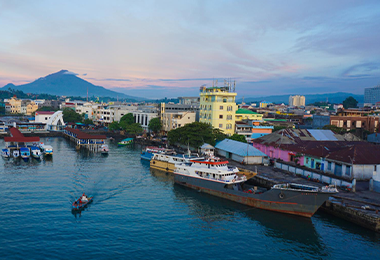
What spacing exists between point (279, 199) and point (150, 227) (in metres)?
11.6

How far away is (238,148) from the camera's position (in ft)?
146

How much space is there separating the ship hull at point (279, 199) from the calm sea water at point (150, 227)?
2.27ft

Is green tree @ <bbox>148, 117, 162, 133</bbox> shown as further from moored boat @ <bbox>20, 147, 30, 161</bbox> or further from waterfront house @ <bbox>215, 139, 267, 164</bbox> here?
moored boat @ <bbox>20, 147, 30, 161</bbox>

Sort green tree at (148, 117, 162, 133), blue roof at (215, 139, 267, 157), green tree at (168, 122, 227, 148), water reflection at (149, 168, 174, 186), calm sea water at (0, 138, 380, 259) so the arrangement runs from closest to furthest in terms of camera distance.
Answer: calm sea water at (0, 138, 380, 259) < water reflection at (149, 168, 174, 186) < blue roof at (215, 139, 267, 157) < green tree at (168, 122, 227, 148) < green tree at (148, 117, 162, 133)

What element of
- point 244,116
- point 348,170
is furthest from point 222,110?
point 348,170

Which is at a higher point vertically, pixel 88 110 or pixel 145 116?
pixel 88 110

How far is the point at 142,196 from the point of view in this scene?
1185 inches

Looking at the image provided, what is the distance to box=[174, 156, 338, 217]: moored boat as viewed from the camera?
25.5 m

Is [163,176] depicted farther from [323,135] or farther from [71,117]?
[71,117]

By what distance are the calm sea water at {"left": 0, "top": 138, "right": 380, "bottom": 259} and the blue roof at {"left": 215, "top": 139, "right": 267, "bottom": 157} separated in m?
12.3

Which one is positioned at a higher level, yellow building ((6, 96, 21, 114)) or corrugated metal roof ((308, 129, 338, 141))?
yellow building ((6, 96, 21, 114))

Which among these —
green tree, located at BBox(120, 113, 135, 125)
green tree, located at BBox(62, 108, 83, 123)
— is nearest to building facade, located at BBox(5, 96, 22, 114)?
green tree, located at BBox(62, 108, 83, 123)

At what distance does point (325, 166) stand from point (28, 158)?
41.5 metres

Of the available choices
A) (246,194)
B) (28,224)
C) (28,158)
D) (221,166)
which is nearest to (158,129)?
(28,158)
